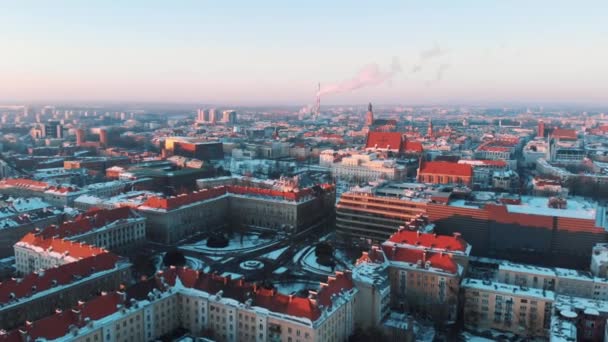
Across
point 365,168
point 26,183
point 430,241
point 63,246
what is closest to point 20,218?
point 63,246

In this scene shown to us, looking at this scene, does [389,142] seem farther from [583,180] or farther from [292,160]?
[583,180]

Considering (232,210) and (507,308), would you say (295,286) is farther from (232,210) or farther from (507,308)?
(232,210)

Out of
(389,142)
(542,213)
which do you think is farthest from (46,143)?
(542,213)

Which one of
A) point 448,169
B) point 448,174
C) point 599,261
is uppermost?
point 448,169

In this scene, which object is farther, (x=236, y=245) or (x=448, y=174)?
(x=448, y=174)

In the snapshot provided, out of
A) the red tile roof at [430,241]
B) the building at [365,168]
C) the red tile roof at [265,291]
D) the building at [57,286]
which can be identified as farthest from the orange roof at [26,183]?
the red tile roof at [430,241]

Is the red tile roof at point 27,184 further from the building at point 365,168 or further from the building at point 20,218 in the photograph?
the building at point 365,168
